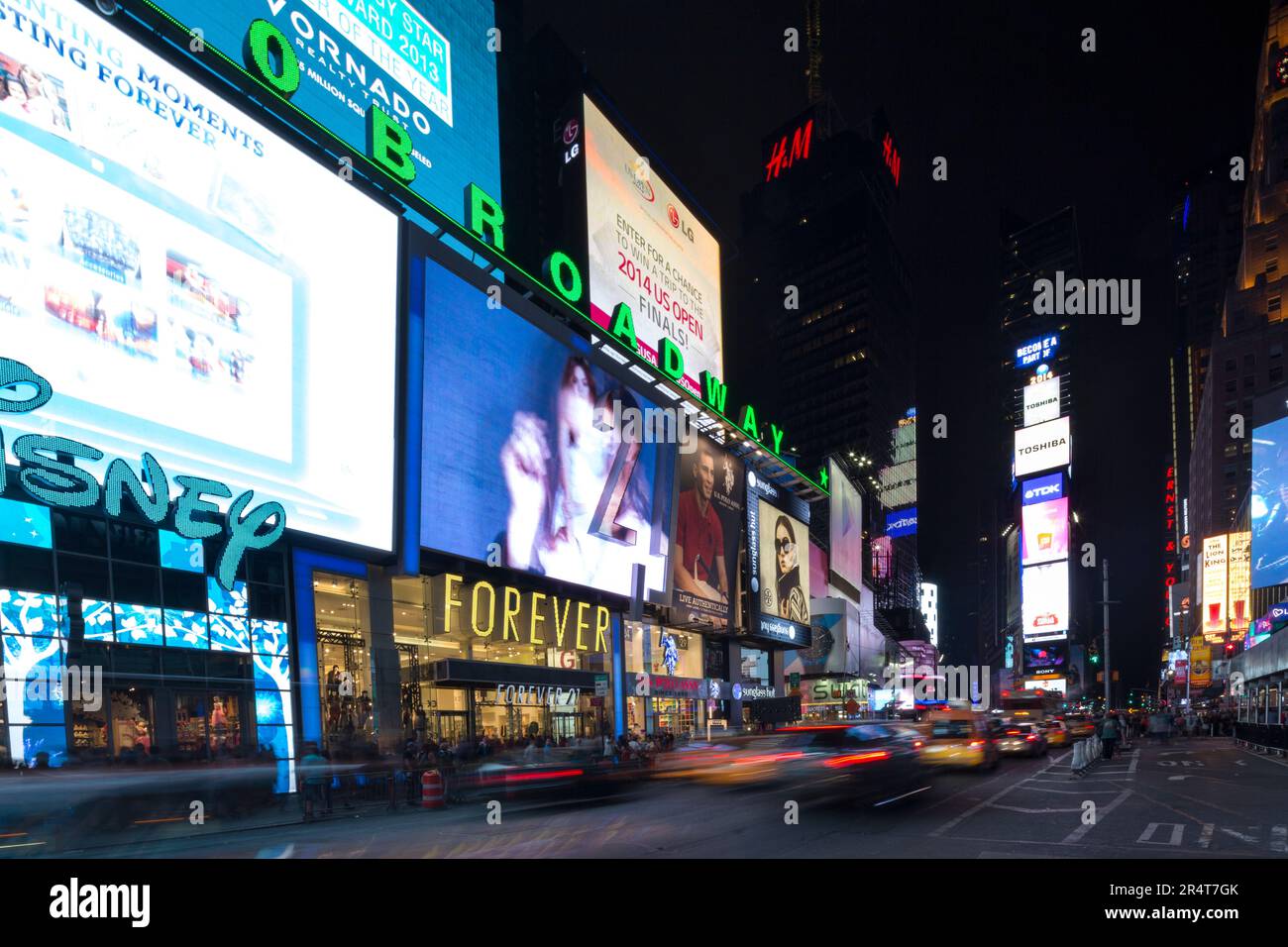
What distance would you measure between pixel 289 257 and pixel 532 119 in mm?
99589

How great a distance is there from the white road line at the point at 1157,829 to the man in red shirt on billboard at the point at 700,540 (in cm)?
4403

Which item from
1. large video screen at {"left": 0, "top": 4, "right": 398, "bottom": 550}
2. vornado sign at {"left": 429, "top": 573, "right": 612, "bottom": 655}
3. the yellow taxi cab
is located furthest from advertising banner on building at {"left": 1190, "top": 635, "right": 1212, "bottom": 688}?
large video screen at {"left": 0, "top": 4, "right": 398, "bottom": 550}

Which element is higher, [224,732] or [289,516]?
[289,516]

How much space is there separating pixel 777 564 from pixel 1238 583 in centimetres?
4623


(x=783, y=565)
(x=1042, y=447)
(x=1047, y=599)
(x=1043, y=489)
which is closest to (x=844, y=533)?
(x=783, y=565)

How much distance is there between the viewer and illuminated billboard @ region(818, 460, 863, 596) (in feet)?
321

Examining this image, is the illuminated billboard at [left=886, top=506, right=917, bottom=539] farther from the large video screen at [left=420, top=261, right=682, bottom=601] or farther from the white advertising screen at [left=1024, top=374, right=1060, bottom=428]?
the large video screen at [left=420, top=261, right=682, bottom=601]

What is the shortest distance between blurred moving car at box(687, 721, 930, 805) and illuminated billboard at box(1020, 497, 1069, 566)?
117 m

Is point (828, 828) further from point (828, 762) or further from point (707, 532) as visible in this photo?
point (707, 532)

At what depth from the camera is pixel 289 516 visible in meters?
29.5

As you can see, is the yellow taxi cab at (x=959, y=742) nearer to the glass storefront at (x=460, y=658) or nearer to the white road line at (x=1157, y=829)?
the white road line at (x=1157, y=829)

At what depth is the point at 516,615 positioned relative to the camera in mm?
44062

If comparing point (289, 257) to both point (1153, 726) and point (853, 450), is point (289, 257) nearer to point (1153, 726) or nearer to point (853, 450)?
point (1153, 726)
